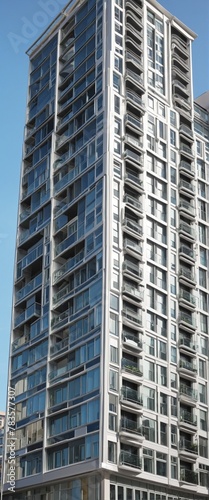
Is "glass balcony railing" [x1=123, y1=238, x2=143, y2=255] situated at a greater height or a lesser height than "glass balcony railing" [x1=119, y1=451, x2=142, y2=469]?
greater

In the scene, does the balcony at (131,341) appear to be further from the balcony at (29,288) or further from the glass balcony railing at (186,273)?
the balcony at (29,288)

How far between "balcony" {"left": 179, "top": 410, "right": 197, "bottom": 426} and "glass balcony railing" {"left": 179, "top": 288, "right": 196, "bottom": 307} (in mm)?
9815

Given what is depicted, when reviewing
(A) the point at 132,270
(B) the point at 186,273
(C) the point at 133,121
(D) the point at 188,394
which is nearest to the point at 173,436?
(D) the point at 188,394

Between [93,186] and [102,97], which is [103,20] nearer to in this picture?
[102,97]

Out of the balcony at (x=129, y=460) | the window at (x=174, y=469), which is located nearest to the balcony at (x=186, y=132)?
the window at (x=174, y=469)

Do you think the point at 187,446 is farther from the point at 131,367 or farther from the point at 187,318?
the point at 187,318

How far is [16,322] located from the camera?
76125mm

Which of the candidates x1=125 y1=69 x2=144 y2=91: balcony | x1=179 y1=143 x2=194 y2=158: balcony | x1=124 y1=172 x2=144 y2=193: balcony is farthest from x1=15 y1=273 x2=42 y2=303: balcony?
x1=125 y1=69 x2=144 y2=91: balcony

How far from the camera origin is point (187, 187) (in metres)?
77.1

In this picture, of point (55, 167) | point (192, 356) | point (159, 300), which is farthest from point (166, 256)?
point (55, 167)

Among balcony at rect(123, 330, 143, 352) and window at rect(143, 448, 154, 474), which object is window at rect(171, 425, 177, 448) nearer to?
window at rect(143, 448, 154, 474)

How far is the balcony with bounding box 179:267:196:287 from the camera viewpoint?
238ft

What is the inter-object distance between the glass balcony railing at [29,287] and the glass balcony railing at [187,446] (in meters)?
18.4

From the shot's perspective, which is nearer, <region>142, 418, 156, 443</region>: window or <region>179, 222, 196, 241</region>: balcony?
<region>142, 418, 156, 443</region>: window
